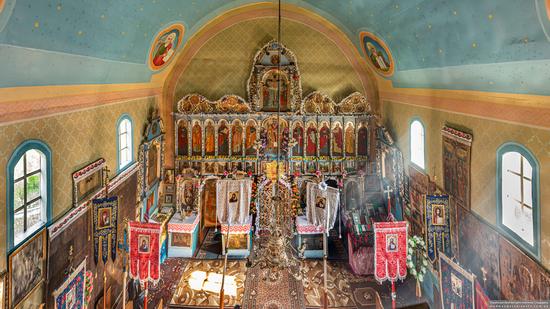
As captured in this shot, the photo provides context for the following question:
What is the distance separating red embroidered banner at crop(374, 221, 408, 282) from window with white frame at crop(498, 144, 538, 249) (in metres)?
2.14

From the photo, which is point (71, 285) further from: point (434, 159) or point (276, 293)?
point (434, 159)

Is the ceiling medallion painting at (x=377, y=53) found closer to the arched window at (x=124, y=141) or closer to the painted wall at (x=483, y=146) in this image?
the painted wall at (x=483, y=146)

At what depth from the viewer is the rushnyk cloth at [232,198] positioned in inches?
484

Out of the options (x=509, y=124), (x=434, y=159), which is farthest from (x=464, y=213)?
(x=509, y=124)

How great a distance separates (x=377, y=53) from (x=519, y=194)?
19.4ft

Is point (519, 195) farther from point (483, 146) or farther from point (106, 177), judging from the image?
point (106, 177)

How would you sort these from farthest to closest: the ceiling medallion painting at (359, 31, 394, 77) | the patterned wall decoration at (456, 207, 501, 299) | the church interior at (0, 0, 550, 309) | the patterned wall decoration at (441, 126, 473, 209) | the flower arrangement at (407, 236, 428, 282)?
the ceiling medallion painting at (359, 31, 394, 77) → the flower arrangement at (407, 236, 428, 282) → the patterned wall decoration at (441, 126, 473, 209) → the patterned wall decoration at (456, 207, 501, 299) → the church interior at (0, 0, 550, 309)

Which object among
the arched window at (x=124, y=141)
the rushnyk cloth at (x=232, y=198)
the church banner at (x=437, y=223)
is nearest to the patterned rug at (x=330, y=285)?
the church banner at (x=437, y=223)

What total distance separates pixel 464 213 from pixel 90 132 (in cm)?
816

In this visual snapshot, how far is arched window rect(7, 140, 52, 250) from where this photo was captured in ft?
16.8

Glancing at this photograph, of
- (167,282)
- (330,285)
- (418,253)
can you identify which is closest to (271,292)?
(330,285)

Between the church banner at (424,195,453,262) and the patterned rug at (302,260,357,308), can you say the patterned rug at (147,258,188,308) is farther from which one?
the church banner at (424,195,453,262)

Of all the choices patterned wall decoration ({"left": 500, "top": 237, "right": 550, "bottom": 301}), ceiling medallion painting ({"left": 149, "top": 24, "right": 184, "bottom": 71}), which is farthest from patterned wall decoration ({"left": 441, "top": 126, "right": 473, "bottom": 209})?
ceiling medallion painting ({"left": 149, "top": 24, "right": 184, "bottom": 71})

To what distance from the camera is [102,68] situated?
288 inches
